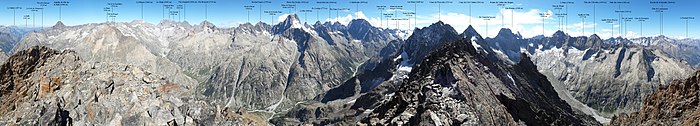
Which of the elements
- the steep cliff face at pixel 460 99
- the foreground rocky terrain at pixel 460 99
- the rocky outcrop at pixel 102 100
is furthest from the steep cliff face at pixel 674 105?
the rocky outcrop at pixel 102 100

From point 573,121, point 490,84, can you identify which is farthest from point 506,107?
point 573,121

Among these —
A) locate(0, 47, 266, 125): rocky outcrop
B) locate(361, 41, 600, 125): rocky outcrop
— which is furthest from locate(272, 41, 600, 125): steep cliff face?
locate(0, 47, 266, 125): rocky outcrop

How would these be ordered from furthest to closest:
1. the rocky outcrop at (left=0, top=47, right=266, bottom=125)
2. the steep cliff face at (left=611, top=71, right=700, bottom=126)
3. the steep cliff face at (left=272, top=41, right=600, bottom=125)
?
the steep cliff face at (left=272, top=41, right=600, bottom=125) → the steep cliff face at (left=611, top=71, right=700, bottom=126) → the rocky outcrop at (left=0, top=47, right=266, bottom=125)

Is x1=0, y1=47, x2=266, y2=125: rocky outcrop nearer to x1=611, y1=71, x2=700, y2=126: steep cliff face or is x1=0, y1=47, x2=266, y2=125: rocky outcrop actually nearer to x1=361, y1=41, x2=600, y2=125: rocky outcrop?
x1=361, y1=41, x2=600, y2=125: rocky outcrop

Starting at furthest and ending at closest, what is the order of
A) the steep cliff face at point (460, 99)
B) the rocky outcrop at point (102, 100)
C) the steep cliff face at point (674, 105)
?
the steep cliff face at point (460, 99) < the steep cliff face at point (674, 105) < the rocky outcrop at point (102, 100)

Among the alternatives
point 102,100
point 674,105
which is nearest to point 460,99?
point 674,105

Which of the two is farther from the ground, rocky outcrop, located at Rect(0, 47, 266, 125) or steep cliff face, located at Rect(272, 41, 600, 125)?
rocky outcrop, located at Rect(0, 47, 266, 125)

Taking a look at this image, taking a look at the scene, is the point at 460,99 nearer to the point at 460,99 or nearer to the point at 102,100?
the point at 460,99

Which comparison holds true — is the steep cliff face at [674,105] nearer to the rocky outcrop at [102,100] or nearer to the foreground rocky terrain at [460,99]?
the foreground rocky terrain at [460,99]
